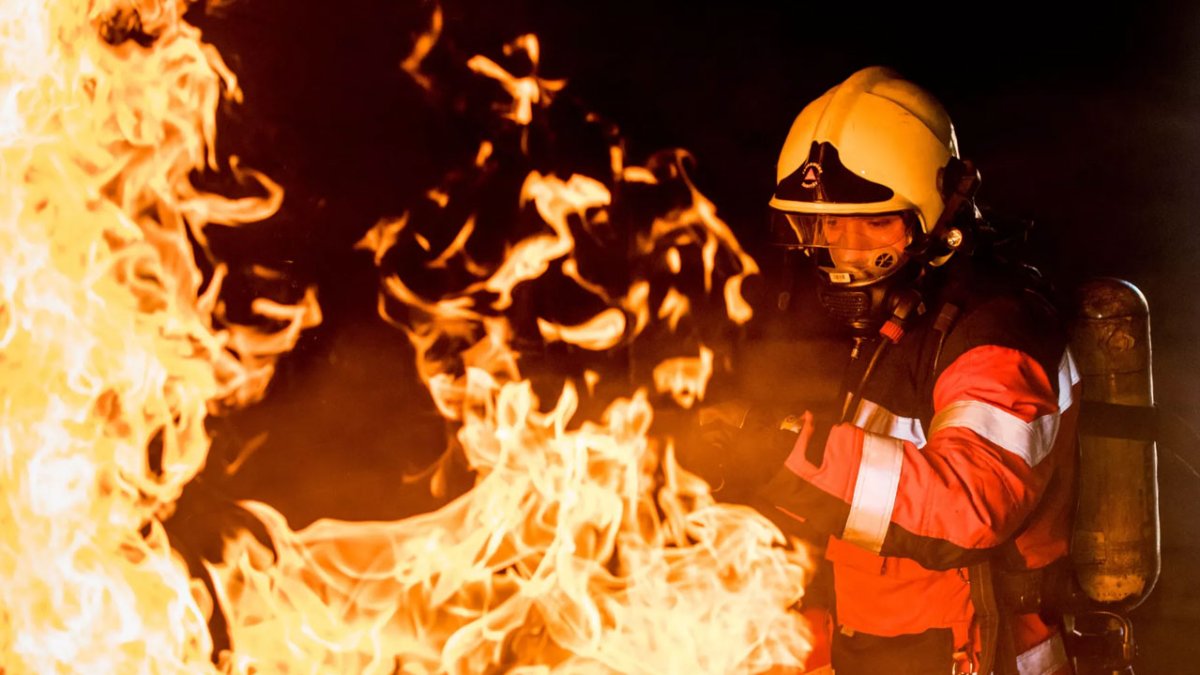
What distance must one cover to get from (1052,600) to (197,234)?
15.3 feet

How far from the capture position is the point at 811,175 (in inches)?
147

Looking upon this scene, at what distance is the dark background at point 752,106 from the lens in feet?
19.2

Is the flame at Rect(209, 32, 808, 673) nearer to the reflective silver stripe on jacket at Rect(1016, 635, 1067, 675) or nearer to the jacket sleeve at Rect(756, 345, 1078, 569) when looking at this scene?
the reflective silver stripe on jacket at Rect(1016, 635, 1067, 675)

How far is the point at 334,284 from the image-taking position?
6191mm

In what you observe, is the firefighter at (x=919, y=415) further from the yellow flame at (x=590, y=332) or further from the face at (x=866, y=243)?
the yellow flame at (x=590, y=332)

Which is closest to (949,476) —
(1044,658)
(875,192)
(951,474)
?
(951,474)

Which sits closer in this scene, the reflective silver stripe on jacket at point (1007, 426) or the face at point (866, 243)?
the reflective silver stripe on jacket at point (1007, 426)

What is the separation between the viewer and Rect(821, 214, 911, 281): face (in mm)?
3693

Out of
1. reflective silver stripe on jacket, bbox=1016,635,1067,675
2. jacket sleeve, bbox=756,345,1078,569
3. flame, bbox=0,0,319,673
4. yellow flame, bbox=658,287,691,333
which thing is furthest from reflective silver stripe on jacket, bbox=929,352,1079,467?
yellow flame, bbox=658,287,691,333

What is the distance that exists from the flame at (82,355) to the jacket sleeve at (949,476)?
2.25 meters

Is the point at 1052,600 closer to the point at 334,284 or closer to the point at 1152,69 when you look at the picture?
the point at 1152,69

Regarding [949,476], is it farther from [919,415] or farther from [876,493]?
[919,415]

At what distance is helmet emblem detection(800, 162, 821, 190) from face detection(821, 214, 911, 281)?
0.48 feet

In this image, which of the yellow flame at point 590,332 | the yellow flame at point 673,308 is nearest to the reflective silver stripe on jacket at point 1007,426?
the yellow flame at point 673,308
